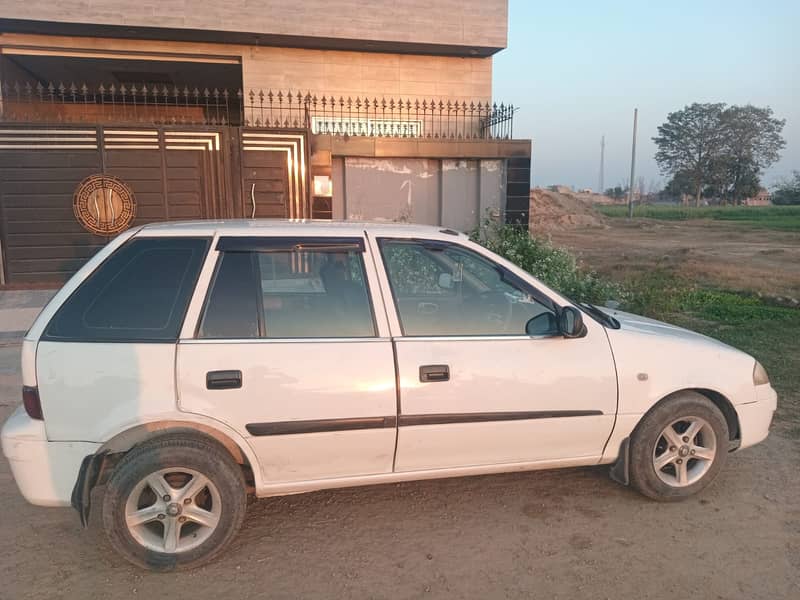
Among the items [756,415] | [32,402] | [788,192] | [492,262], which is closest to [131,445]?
[32,402]

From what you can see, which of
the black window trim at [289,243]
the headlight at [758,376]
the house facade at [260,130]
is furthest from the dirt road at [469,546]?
the house facade at [260,130]

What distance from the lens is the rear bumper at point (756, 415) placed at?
3.96 m

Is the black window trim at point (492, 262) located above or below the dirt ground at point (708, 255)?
above

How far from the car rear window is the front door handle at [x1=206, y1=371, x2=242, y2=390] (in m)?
0.28

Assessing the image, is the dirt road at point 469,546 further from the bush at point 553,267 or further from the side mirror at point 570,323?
the bush at point 553,267

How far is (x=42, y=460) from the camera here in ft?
10.2

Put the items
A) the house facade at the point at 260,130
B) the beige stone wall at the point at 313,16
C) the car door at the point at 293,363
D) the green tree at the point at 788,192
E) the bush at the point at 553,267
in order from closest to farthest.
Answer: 1. the car door at the point at 293,363
2. the bush at the point at 553,267
3. the house facade at the point at 260,130
4. the beige stone wall at the point at 313,16
5. the green tree at the point at 788,192

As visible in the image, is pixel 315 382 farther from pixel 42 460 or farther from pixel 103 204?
pixel 103 204

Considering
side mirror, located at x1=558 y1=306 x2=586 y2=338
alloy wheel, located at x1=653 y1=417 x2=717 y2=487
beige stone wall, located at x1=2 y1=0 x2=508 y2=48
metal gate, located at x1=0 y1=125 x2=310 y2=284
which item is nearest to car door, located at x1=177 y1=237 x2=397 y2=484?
side mirror, located at x1=558 y1=306 x2=586 y2=338

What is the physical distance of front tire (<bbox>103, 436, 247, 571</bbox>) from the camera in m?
3.10

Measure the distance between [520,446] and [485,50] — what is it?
1219 centimetres

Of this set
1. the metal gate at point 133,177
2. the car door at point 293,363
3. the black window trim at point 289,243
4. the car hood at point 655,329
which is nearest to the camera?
the car door at point 293,363

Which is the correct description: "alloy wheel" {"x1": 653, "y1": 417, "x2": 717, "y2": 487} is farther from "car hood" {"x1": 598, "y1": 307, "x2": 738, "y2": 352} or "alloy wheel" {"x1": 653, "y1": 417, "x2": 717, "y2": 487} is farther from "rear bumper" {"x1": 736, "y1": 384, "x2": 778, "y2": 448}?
"car hood" {"x1": 598, "y1": 307, "x2": 738, "y2": 352}

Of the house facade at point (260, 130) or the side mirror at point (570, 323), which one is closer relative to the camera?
the side mirror at point (570, 323)
